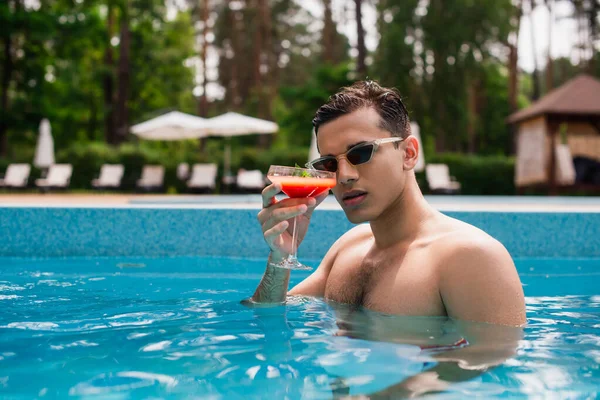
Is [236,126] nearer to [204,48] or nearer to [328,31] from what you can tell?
[204,48]

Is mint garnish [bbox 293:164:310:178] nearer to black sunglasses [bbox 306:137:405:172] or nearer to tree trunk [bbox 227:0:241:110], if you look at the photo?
black sunglasses [bbox 306:137:405:172]

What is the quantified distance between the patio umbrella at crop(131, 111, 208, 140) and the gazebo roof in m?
9.12

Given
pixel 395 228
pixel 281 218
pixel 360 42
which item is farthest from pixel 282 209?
pixel 360 42

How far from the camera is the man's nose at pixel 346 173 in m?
2.61

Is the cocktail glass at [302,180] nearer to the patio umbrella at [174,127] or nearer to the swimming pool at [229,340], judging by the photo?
the swimming pool at [229,340]

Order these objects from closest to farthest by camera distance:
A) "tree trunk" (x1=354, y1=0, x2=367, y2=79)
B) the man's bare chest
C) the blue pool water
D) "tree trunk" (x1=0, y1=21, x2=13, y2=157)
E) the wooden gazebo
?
the blue pool water
the man's bare chest
the wooden gazebo
"tree trunk" (x1=354, y1=0, x2=367, y2=79)
"tree trunk" (x1=0, y1=21, x2=13, y2=157)

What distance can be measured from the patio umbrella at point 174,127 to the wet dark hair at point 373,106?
15.6 m

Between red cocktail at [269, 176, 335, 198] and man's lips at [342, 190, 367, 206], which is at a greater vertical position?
red cocktail at [269, 176, 335, 198]

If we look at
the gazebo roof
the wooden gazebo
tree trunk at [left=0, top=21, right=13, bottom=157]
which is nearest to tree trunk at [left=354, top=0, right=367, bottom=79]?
the wooden gazebo

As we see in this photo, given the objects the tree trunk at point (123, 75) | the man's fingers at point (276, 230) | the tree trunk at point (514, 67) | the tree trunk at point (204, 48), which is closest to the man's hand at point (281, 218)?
the man's fingers at point (276, 230)

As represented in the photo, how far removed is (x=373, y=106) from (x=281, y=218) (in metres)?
0.57

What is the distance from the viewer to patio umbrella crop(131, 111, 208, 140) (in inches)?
712

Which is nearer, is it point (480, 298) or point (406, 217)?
point (480, 298)

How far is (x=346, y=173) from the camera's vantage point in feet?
8.57
